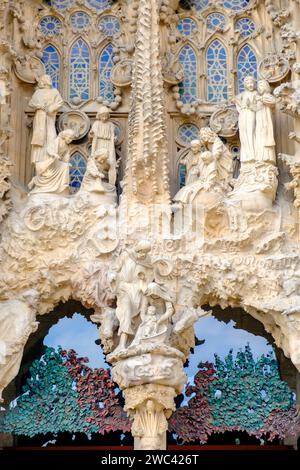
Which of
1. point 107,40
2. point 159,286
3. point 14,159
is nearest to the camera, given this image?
point 159,286

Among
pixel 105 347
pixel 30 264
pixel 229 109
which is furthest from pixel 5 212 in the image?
pixel 229 109

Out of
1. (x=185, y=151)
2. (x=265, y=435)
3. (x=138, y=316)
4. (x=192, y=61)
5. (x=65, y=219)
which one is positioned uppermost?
(x=192, y=61)

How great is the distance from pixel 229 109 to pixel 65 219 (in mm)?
2307

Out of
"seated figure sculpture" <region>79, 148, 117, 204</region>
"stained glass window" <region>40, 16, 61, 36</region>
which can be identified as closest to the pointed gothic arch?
"stained glass window" <region>40, 16, 61, 36</region>

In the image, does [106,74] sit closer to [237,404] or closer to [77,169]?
[77,169]

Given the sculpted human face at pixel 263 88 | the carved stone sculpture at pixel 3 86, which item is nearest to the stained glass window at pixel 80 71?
the carved stone sculpture at pixel 3 86

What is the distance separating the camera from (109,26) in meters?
15.5

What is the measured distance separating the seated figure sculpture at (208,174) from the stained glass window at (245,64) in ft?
3.36

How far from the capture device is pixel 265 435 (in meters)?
14.1

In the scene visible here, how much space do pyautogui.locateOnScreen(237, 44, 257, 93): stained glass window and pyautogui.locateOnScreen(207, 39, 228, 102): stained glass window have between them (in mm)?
158

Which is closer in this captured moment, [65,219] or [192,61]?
[65,219]

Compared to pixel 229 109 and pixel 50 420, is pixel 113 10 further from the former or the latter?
pixel 50 420

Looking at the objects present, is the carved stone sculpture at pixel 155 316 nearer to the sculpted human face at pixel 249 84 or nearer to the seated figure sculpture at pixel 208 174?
the seated figure sculpture at pixel 208 174

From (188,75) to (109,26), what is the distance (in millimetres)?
1070
